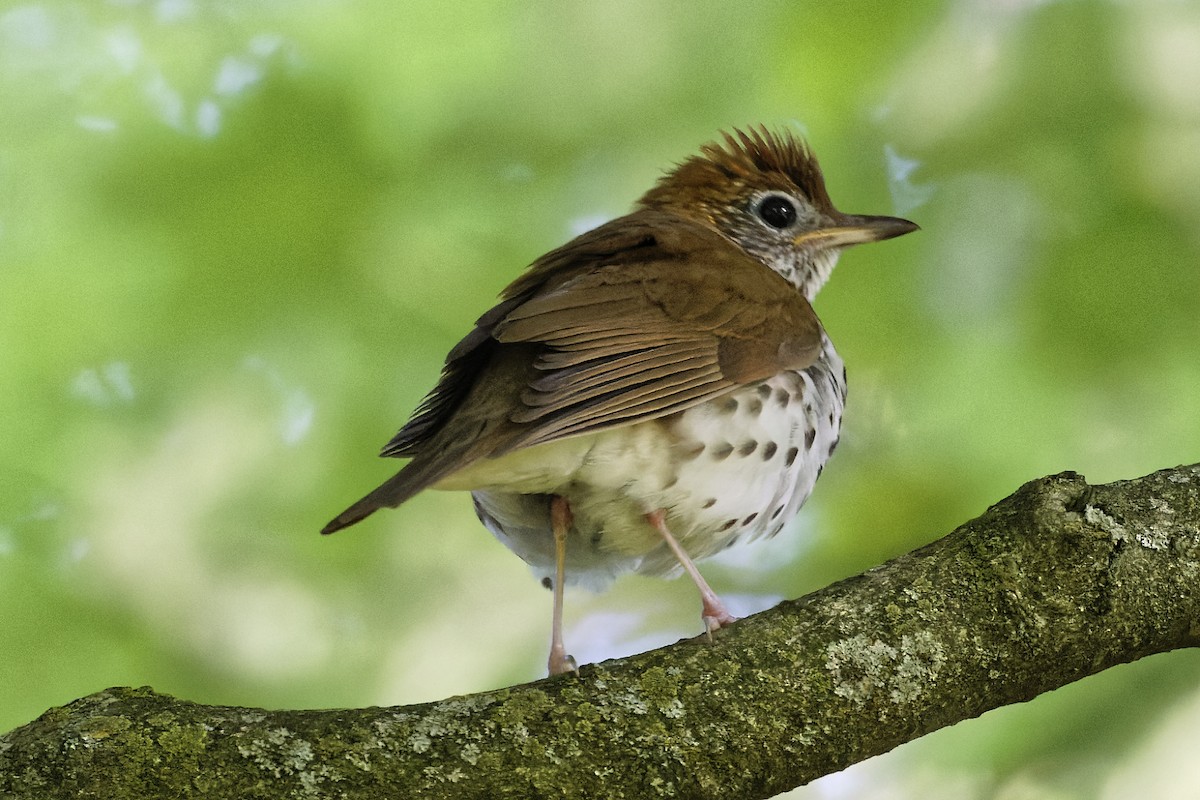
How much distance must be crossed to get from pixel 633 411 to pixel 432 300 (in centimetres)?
189

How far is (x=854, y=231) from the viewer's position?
5035mm

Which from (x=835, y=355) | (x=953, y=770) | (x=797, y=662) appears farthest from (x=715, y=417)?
(x=953, y=770)

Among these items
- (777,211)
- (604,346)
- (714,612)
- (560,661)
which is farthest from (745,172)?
(560,661)

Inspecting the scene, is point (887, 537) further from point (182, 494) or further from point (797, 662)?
point (182, 494)

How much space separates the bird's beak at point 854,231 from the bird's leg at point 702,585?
153 centimetres

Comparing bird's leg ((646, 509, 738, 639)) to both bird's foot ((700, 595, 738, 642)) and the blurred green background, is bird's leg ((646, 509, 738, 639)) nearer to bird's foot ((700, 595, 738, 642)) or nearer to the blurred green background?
bird's foot ((700, 595, 738, 642))

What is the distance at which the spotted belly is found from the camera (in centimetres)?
385

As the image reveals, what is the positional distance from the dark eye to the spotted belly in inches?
34.1

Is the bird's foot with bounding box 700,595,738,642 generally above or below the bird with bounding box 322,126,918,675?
below

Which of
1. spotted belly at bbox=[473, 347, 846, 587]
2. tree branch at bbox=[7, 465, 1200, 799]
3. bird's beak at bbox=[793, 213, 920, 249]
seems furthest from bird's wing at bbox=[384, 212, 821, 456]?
tree branch at bbox=[7, 465, 1200, 799]

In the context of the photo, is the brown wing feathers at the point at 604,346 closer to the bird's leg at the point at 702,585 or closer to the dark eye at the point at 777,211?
the bird's leg at the point at 702,585

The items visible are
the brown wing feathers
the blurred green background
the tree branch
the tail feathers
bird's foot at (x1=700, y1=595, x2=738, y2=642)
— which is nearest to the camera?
the tree branch

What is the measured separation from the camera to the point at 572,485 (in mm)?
3908

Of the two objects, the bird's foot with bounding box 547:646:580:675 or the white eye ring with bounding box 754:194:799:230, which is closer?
the bird's foot with bounding box 547:646:580:675
